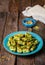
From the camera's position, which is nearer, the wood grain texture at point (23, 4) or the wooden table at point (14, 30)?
the wooden table at point (14, 30)

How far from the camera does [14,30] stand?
3.77 feet

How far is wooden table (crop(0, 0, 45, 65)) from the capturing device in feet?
2.95

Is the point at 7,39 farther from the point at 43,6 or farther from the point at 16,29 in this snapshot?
the point at 43,6

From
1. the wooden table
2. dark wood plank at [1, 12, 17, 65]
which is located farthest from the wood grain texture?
dark wood plank at [1, 12, 17, 65]

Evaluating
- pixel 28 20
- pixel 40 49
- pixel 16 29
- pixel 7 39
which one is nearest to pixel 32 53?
pixel 40 49

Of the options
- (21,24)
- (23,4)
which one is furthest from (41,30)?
(23,4)

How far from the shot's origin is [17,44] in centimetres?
93

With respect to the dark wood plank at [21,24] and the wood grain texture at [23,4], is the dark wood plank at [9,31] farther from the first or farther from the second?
the wood grain texture at [23,4]

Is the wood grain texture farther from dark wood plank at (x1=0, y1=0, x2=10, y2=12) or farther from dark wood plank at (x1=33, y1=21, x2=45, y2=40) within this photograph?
dark wood plank at (x1=33, y1=21, x2=45, y2=40)

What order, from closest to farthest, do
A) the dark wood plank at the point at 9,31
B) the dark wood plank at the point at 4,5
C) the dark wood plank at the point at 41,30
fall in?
1. the dark wood plank at the point at 9,31
2. the dark wood plank at the point at 41,30
3. the dark wood plank at the point at 4,5

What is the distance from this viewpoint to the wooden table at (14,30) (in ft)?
2.95

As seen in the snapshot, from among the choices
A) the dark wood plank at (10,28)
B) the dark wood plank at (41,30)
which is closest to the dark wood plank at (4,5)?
the dark wood plank at (10,28)

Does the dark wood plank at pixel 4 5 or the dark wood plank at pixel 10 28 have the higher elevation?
the dark wood plank at pixel 4 5

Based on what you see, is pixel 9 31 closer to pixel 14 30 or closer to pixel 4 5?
pixel 14 30
